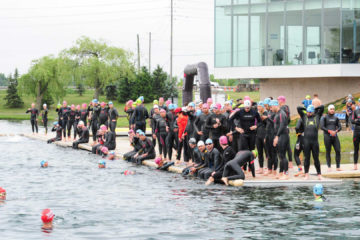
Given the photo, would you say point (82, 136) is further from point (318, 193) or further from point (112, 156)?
point (318, 193)

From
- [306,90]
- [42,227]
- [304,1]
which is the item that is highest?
[304,1]

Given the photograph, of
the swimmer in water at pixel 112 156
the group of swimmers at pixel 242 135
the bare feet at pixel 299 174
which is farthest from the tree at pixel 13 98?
the bare feet at pixel 299 174

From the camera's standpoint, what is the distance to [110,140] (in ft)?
92.9

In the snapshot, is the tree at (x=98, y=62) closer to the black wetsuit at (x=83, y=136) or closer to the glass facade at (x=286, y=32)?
the glass facade at (x=286, y=32)

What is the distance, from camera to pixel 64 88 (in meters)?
90.7

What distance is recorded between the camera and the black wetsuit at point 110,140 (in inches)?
1107

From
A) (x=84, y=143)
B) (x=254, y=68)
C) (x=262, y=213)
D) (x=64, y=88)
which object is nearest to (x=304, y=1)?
(x=254, y=68)

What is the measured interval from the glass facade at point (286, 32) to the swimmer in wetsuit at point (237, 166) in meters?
23.1

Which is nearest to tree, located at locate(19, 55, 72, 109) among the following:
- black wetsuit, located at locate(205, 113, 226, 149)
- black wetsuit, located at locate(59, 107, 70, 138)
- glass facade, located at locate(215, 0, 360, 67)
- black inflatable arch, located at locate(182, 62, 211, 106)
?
glass facade, located at locate(215, 0, 360, 67)

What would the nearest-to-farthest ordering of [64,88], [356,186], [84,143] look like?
1. [356,186]
2. [84,143]
3. [64,88]

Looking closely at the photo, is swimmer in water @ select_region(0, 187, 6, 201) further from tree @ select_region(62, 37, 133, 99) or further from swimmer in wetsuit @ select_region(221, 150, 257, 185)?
tree @ select_region(62, 37, 133, 99)

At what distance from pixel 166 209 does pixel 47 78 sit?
77079mm

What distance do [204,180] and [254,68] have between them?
81.4 ft

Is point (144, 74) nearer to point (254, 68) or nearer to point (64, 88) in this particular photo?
point (64, 88)
